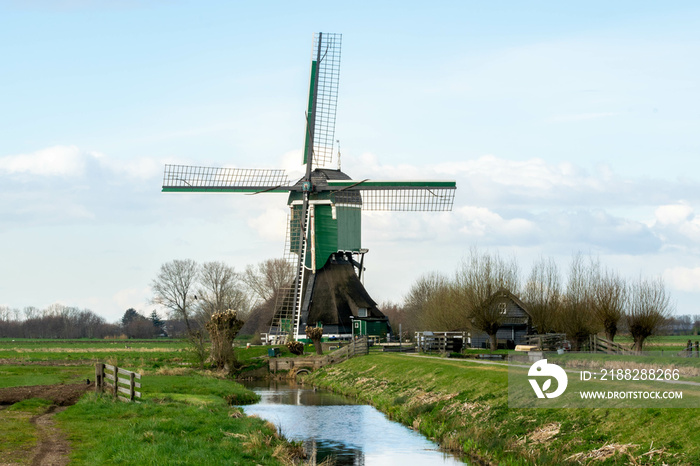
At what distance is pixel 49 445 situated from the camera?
1828cm

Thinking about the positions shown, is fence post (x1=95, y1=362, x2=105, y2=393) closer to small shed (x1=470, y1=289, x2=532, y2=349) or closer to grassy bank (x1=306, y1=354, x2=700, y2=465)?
grassy bank (x1=306, y1=354, x2=700, y2=465)

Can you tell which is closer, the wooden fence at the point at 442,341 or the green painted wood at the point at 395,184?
the wooden fence at the point at 442,341

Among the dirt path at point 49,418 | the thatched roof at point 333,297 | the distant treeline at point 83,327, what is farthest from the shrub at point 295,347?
the distant treeline at point 83,327

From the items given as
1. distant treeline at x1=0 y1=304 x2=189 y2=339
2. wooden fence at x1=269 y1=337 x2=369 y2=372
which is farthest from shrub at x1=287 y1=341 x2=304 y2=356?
distant treeline at x1=0 y1=304 x2=189 y2=339

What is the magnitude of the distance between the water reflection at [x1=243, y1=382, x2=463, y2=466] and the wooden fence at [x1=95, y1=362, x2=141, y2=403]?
5.14 metres

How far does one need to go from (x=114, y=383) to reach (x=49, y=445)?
28.5 feet

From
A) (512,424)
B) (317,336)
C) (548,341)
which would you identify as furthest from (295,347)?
(512,424)

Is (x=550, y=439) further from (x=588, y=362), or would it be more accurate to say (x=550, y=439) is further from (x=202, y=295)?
(x=202, y=295)

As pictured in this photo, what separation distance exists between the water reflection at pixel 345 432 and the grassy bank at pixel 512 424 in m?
0.90

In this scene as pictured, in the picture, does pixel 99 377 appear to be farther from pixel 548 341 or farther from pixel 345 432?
pixel 548 341

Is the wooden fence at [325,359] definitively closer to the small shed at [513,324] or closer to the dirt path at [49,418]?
the small shed at [513,324]

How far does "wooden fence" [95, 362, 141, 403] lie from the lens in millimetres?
26609

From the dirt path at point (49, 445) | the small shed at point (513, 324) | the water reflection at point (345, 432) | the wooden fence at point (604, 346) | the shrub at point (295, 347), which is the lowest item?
the water reflection at point (345, 432)

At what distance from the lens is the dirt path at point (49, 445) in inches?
650
